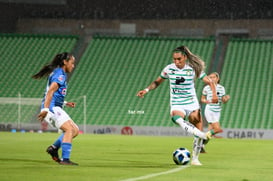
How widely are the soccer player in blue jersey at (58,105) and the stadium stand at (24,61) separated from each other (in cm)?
2366

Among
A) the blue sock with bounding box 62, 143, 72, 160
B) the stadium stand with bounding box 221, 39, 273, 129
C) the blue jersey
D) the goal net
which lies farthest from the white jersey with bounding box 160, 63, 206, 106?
the stadium stand with bounding box 221, 39, 273, 129

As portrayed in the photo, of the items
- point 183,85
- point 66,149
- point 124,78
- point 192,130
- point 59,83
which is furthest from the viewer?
point 124,78

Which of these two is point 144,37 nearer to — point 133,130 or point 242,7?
point 242,7

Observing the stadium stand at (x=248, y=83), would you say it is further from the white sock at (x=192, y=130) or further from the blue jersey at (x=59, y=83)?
the blue jersey at (x=59, y=83)

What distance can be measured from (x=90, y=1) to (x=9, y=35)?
5578 millimetres

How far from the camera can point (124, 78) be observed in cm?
3969

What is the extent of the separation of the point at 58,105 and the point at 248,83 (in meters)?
26.3

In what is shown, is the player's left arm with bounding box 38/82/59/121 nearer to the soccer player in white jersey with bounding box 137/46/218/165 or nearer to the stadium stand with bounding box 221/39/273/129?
the soccer player in white jersey with bounding box 137/46/218/165

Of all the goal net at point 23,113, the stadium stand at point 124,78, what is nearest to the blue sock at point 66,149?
the goal net at point 23,113

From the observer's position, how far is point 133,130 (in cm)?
3397

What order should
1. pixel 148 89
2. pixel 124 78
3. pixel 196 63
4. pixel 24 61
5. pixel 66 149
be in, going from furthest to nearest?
pixel 24 61 < pixel 124 78 < pixel 148 89 < pixel 196 63 < pixel 66 149

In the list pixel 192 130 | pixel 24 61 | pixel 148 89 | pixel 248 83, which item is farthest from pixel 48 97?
pixel 24 61

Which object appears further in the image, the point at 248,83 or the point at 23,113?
the point at 248,83

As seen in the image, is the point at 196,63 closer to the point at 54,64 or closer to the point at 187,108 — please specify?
the point at 187,108
